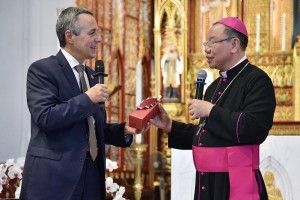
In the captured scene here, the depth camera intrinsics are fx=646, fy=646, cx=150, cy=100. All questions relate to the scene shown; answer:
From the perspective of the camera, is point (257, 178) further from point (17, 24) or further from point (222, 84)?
point (17, 24)

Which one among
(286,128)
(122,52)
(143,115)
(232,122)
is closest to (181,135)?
(143,115)

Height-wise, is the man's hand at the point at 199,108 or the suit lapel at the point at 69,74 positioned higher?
the suit lapel at the point at 69,74

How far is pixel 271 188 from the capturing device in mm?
4684

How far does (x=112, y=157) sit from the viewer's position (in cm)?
786

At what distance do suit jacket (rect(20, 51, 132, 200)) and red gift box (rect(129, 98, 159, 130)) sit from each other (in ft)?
0.84

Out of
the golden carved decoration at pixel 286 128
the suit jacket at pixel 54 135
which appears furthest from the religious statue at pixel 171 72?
the suit jacket at pixel 54 135

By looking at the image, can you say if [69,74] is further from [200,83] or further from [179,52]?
[179,52]

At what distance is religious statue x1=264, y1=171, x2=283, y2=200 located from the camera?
183 inches

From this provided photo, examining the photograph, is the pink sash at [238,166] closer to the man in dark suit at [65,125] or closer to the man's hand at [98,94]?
the man in dark suit at [65,125]

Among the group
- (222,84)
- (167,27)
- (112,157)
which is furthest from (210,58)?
(167,27)

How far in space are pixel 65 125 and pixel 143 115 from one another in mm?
481

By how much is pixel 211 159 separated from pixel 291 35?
18.0 ft

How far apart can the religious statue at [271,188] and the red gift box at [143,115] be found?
1.54 metres

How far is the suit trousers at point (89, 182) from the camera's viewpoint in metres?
3.09
